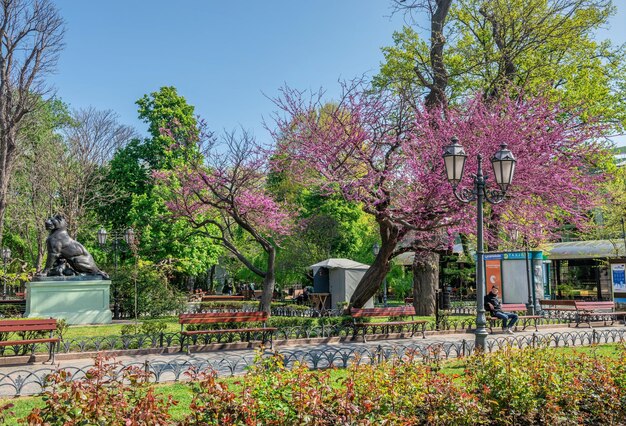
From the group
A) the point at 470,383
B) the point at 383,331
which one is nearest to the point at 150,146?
the point at 383,331

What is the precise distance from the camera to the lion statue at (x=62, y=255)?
1864 centimetres

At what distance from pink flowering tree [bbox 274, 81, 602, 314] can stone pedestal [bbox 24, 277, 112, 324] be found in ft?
26.2

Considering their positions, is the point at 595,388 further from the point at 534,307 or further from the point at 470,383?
the point at 534,307

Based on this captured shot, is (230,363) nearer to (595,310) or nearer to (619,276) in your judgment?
(595,310)

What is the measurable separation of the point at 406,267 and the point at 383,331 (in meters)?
26.5

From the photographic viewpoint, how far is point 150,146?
3453 cm

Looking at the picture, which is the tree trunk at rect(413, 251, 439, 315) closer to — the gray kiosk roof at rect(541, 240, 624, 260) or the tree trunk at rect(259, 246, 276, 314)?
the tree trunk at rect(259, 246, 276, 314)

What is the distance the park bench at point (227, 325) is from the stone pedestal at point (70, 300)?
6845 mm

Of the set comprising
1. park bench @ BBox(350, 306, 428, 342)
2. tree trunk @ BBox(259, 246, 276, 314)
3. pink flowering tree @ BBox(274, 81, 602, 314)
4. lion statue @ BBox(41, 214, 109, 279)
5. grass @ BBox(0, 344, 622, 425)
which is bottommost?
grass @ BBox(0, 344, 622, 425)

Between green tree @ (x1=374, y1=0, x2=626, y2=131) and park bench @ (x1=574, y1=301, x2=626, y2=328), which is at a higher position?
green tree @ (x1=374, y1=0, x2=626, y2=131)

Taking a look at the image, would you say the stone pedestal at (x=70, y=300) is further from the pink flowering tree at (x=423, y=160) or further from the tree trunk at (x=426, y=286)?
the tree trunk at (x=426, y=286)

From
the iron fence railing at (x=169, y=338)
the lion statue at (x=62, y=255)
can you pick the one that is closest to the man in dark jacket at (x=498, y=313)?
the iron fence railing at (x=169, y=338)

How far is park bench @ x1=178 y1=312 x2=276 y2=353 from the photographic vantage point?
12.6 m

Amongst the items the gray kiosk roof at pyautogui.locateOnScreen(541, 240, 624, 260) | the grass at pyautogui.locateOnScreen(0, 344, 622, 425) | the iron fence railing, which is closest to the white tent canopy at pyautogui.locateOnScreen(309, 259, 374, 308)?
the iron fence railing
